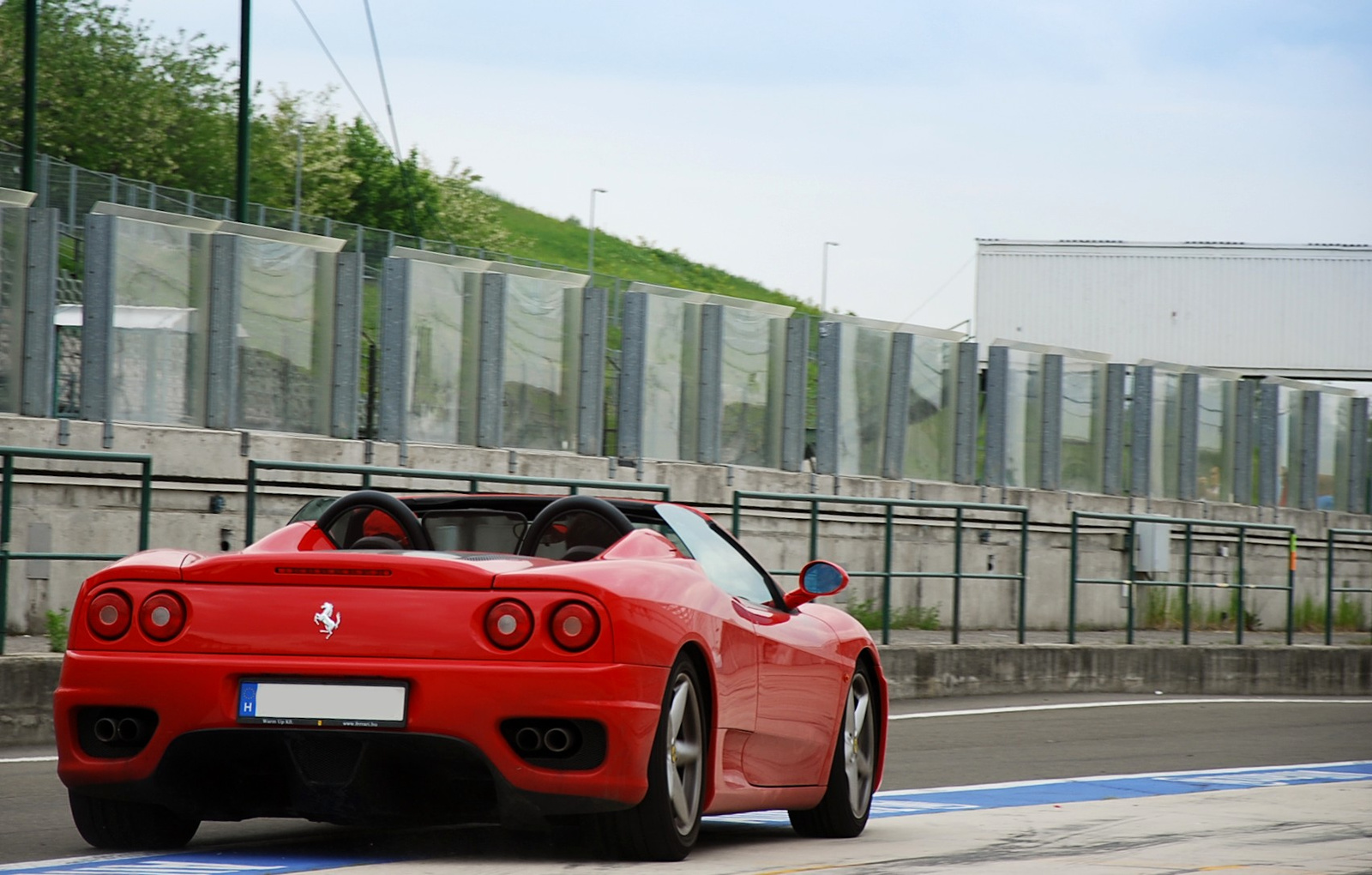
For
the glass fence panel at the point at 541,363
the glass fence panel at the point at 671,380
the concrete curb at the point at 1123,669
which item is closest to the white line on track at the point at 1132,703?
the concrete curb at the point at 1123,669

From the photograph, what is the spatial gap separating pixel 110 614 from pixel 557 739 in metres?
1.38

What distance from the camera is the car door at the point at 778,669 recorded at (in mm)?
7113

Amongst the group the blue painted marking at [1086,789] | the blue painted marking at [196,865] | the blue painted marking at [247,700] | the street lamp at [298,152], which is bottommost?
the blue painted marking at [1086,789]

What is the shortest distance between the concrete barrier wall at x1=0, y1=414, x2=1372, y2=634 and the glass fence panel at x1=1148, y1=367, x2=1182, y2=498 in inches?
13.9

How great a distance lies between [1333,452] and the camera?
1320 inches

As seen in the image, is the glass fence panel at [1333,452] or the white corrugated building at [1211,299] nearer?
the glass fence panel at [1333,452]

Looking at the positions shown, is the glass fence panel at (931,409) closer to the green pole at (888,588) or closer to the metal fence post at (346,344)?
the green pole at (888,588)

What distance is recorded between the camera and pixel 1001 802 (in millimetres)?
9539

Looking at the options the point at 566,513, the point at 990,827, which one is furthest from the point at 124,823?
the point at 990,827

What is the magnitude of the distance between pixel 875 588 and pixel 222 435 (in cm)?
567

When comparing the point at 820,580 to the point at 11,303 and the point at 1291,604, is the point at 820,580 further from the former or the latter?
the point at 1291,604

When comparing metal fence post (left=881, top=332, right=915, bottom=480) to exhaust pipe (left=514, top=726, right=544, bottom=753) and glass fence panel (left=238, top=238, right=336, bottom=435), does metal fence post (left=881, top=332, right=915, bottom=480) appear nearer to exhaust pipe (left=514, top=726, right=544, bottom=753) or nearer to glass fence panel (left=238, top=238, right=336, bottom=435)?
glass fence panel (left=238, top=238, right=336, bottom=435)

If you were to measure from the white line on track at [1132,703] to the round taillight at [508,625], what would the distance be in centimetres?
970

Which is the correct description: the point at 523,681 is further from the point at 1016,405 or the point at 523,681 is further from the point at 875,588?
the point at 1016,405
